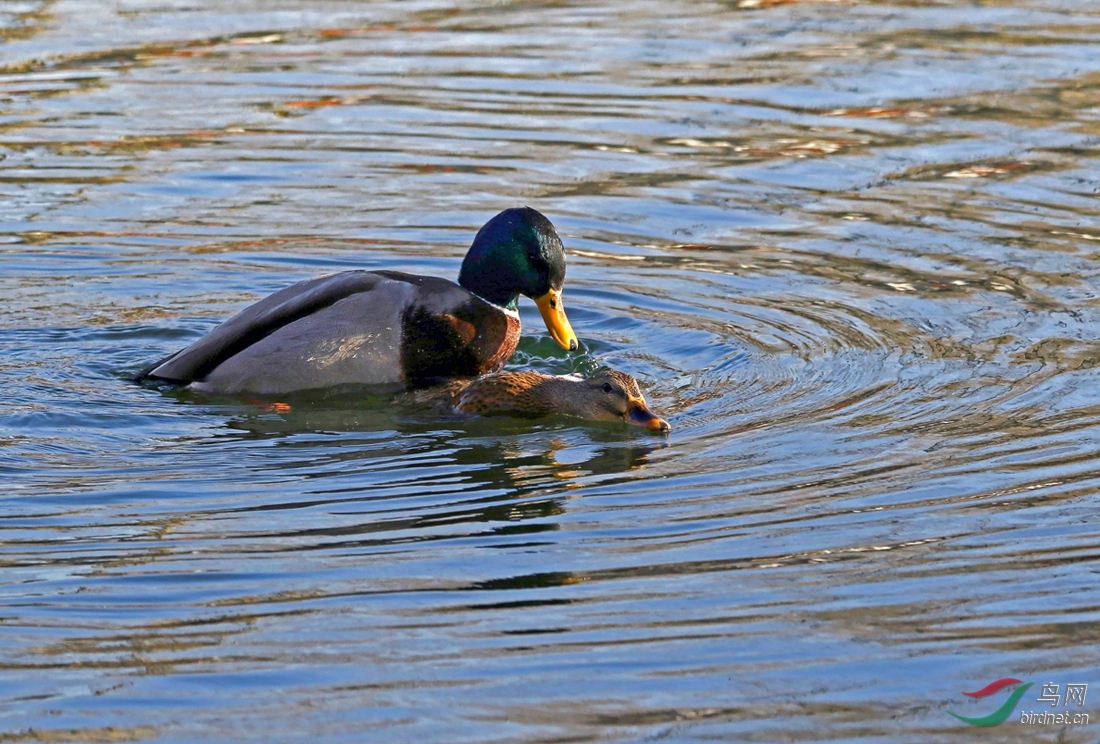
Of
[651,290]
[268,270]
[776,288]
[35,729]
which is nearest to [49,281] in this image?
[268,270]

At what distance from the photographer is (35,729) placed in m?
4.91

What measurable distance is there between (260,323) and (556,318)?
1.56 meters

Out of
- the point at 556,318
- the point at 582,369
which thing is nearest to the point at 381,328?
the point at 556,318

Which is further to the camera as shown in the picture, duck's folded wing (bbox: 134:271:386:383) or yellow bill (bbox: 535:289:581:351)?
yellow bill (bbox: 535:289:581:351)

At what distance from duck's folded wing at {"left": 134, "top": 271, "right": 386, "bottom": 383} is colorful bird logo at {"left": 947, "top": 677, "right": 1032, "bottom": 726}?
4715mm

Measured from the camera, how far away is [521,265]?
363 inches

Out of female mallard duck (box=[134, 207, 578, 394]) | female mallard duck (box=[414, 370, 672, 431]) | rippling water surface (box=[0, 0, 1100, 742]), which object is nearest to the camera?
rippling water surface (box=[0, 0, 1100, 742])

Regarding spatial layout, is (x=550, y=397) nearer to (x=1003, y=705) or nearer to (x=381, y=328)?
(x=381, y=328)

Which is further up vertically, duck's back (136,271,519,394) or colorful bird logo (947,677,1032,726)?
duck's back (136,271,519,394)

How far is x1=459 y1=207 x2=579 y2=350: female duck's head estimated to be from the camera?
918 centimetres

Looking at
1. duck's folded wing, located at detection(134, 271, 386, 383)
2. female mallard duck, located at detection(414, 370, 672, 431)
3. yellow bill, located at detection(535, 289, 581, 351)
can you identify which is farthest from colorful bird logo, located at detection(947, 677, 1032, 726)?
duck's folded wing, located at detection(134, 271, 386, 383)

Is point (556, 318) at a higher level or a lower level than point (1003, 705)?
higher

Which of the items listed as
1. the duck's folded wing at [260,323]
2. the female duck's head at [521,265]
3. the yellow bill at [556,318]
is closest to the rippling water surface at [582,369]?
the duck's folded wing at [260,323]

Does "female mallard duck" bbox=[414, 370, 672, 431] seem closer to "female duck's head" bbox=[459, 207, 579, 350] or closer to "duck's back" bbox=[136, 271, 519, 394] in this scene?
"duck's back" bbox=[136, 271, 519, 394]
